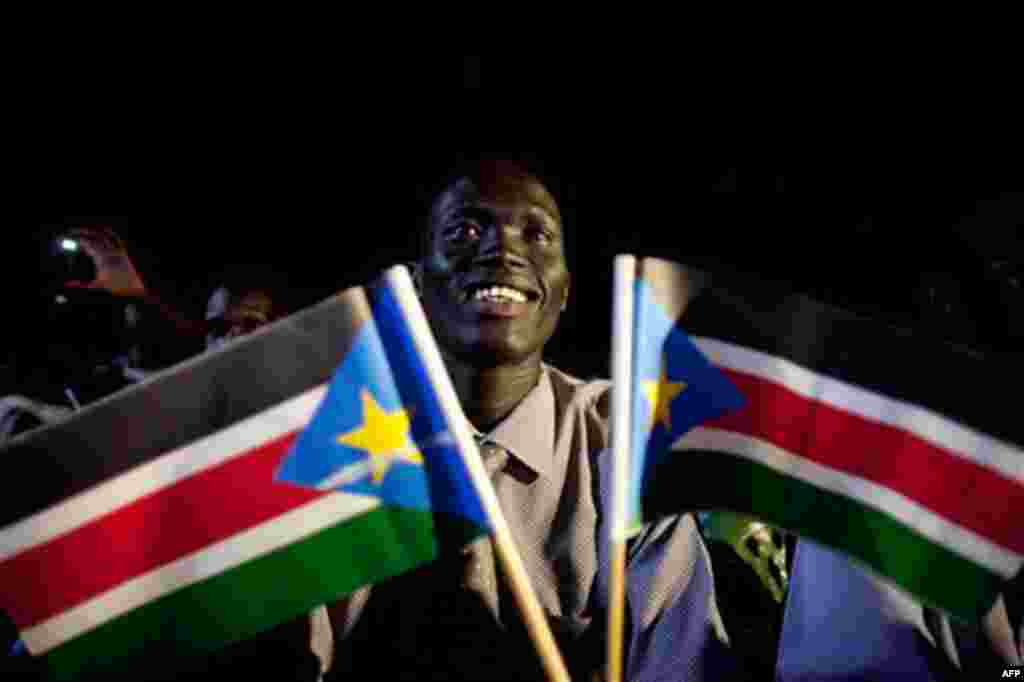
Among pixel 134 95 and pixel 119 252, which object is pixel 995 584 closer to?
pixel 119 252

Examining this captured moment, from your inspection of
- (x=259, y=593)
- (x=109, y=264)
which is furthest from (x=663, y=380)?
(x=109, y=264)

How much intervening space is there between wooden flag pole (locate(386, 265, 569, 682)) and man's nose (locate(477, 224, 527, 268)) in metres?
0.60

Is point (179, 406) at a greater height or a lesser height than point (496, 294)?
lesser

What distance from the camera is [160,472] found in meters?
1.49

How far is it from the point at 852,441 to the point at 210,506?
4.64ft

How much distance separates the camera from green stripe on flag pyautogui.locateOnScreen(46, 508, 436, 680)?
1.47 metres


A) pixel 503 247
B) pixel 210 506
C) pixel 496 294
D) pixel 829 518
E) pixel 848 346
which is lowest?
pixel 829 518

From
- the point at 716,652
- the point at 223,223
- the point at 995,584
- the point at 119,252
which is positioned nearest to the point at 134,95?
the point at 223,223

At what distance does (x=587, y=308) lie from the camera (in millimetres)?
6891

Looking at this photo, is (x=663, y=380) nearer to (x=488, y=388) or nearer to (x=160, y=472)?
(x=488, y=388)

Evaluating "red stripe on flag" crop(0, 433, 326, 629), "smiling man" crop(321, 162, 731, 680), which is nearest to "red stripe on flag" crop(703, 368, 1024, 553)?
"smiling man" crop(321, 162, 731, 680)

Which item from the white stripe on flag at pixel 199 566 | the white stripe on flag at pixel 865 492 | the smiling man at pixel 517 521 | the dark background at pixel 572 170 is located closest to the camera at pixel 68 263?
the dark background at pixel 572 170

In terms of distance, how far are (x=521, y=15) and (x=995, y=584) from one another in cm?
492

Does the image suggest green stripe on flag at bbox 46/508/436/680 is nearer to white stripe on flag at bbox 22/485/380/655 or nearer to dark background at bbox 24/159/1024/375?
white stripe on flag at bbox 22/485/380/655
